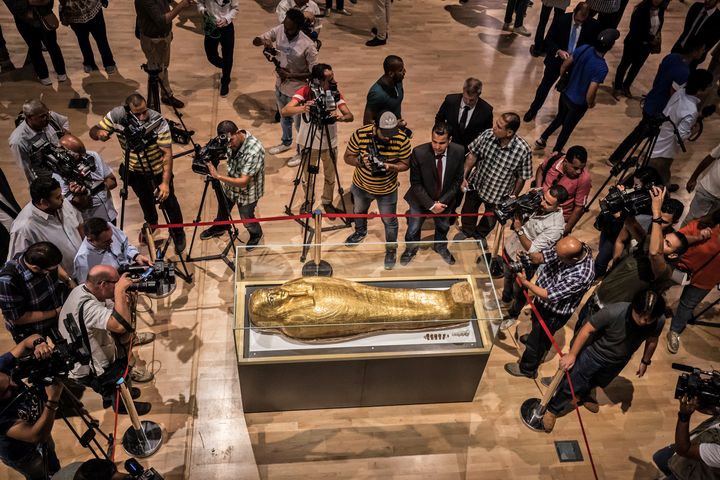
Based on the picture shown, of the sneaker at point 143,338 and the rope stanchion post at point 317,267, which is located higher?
the rope stanchion post at point 317,267

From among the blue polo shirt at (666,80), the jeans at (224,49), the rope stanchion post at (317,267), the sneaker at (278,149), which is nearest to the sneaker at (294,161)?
the sneaker at (278,149)

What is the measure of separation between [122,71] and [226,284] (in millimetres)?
4471

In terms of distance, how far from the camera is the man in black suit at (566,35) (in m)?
7.29

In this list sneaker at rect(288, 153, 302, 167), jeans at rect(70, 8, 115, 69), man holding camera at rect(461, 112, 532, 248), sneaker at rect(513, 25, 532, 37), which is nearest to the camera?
man holding camera at rect(461, 112, 532, 248)

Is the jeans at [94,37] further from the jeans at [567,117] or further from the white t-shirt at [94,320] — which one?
the jeans at [567,117]

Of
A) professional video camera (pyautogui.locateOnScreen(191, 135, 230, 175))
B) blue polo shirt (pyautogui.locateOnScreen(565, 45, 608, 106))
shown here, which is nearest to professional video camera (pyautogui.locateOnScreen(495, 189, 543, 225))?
professional video camera (pyautogui.locateOnScreen(191, 135, 230, 175))

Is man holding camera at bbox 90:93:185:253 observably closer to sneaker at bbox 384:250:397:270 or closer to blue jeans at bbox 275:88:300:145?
blue jeans at bbox 275:88:300:145

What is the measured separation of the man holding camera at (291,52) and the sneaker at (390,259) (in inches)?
109

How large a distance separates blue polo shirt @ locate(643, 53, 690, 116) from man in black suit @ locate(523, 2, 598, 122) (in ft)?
3.75

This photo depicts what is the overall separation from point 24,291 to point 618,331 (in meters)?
4.15

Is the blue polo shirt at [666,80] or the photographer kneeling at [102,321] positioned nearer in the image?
the photographer kneeling at [102,321]

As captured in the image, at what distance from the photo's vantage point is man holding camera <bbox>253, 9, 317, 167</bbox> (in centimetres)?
639

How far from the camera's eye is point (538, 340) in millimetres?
4840

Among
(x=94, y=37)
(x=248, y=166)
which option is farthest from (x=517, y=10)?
(x=248, y=166)
